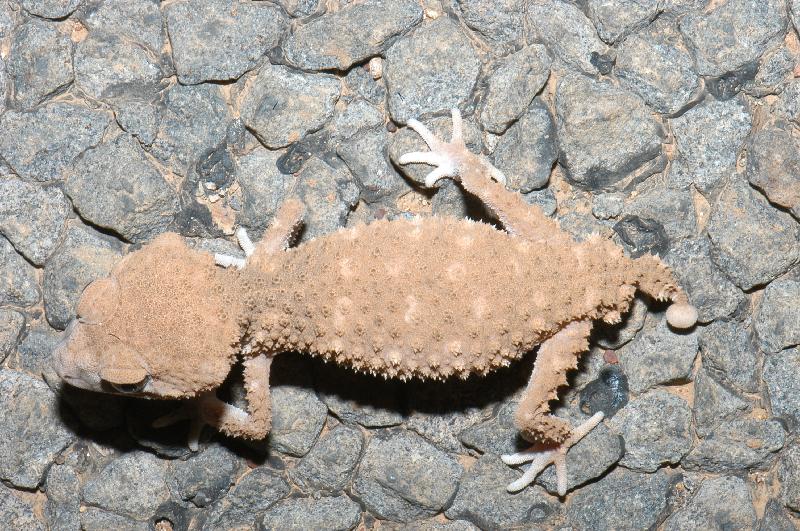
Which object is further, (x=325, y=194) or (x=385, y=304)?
(x=325, y=194)

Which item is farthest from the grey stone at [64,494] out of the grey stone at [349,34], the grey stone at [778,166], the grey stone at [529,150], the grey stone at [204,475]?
the grey stone at [778,166]

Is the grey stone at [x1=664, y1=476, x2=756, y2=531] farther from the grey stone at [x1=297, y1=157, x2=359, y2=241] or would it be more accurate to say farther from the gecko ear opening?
the gecko ear opening

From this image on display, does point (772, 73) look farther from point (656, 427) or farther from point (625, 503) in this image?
point (625, 503)

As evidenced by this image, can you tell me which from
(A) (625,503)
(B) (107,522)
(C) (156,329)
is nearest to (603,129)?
(A) (625,503)

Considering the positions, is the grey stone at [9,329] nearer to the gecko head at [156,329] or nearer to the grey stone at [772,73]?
the gecko head at [156,329]

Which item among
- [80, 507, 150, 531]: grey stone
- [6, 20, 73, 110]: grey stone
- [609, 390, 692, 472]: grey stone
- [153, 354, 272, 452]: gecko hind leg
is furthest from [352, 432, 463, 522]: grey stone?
[6, 20, 73, 110]: grey stone
